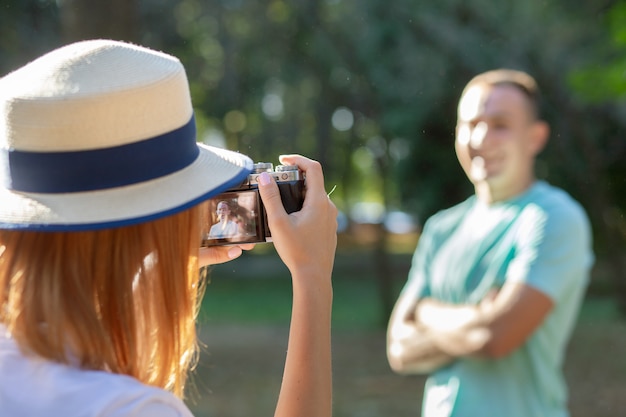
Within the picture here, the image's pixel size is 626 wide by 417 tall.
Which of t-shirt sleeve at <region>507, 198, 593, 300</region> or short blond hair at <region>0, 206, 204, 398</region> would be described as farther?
t-shirt sleeve at <region>507, 198, 593, 300</region>

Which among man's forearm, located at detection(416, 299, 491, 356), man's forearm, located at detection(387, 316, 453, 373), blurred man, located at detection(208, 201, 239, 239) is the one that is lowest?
man's forearm, located at detection(387, 316, 453, 373)

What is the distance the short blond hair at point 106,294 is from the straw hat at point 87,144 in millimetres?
32

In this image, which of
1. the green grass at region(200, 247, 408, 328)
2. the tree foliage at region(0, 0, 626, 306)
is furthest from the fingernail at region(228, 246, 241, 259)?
the green grass at region(200, 247, 408, 328)

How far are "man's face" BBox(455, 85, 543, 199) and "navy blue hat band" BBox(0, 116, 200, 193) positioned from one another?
1.88 metres

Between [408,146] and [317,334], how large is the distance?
14704mm

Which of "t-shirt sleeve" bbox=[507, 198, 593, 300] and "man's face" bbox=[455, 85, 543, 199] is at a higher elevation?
"man's face" bbox=[455, 85, 543, 199]

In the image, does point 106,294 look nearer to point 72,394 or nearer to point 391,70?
point 72,394

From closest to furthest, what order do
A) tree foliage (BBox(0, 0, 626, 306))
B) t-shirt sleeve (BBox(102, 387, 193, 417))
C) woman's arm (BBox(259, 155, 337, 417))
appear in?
t-shirt sleeve (BBox(102, 387, 193, 417))
woman's arm (BBox(259, 155, 337, 417))
tree foliage (BBox(0, 0, 626, 306))

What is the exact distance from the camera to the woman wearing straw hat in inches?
40.2

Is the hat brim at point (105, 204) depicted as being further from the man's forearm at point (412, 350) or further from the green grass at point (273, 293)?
the green grass at point (273, 293)

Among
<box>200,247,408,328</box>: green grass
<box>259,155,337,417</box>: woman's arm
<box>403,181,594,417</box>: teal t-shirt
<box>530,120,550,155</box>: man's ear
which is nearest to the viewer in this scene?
<box>259,155,337,417</box>: woman's arm

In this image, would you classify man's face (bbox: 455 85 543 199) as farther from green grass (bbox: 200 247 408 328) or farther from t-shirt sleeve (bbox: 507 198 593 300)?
green grass (bbox: 200 247 408 328)

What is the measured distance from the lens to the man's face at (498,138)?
2.87 metres

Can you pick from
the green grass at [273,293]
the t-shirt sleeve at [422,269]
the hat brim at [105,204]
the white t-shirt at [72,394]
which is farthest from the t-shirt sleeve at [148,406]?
the green grass at [273,293]
